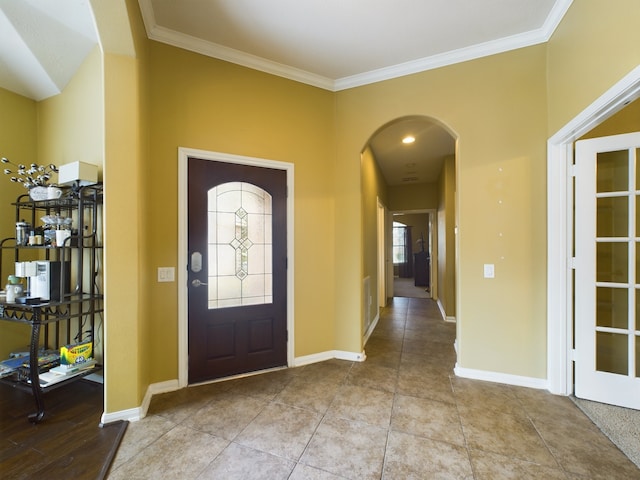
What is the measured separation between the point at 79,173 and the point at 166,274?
101 cm

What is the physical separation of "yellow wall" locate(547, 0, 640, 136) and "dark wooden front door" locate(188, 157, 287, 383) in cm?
241

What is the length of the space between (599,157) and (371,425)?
2.70m

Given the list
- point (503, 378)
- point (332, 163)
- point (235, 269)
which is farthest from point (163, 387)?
point (503, 378)

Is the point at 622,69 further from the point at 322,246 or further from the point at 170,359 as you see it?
the point at 170,359

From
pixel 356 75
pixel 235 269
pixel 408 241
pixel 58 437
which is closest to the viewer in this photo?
Result: pixel 58 437

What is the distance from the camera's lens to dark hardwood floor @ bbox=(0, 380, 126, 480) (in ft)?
4.93

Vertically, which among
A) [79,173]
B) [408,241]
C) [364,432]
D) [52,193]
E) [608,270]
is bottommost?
[364,432]

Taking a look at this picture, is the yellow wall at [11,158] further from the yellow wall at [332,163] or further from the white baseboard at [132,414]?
the white baseboard at [132,414]

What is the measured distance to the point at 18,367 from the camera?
210cm

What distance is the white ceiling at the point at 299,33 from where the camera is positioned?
6.72 feet

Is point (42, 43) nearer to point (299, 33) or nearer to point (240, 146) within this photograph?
point (240, 146)

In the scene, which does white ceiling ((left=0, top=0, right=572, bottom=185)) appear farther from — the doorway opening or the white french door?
the doorway opening

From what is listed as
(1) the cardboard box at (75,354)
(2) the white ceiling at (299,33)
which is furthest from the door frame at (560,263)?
(1) the cardboard box at (75,354)

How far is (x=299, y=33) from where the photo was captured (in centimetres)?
233
